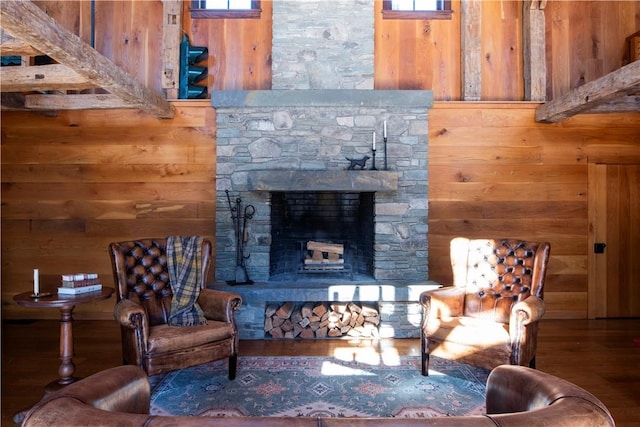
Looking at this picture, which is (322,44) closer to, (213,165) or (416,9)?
(416,9)

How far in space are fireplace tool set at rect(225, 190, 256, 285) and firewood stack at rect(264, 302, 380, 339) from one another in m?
0.41

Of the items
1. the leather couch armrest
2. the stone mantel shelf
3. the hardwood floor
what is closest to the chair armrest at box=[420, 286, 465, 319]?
the hardwood floor

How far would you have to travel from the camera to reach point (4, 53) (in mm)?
2449

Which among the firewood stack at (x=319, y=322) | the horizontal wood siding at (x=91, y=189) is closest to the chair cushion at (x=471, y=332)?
the firewood stack at (x=319, y=322)

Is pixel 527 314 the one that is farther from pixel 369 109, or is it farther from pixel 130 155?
pixel 130 155

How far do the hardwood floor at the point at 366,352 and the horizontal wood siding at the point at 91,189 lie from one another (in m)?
0.65

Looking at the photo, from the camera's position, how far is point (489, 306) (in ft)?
9.87

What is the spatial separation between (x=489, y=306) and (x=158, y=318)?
2436 millimetres

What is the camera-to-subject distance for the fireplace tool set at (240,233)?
12.9ft

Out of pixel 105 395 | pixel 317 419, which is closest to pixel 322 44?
pixel 105 395

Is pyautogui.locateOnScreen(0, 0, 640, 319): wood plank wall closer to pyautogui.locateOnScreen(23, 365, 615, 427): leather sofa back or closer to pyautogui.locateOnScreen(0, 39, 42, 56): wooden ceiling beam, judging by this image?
pyautogui.locateOnScreen(0, 39, 42, 56): wooden ceiling beam

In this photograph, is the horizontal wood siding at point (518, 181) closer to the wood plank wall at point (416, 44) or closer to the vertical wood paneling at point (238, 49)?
the wood plank wall at point (416, 44)

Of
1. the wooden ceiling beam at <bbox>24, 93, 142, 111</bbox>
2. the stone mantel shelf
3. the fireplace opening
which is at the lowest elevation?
the fireplace opening

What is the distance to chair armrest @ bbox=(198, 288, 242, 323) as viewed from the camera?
2924 millimetres
